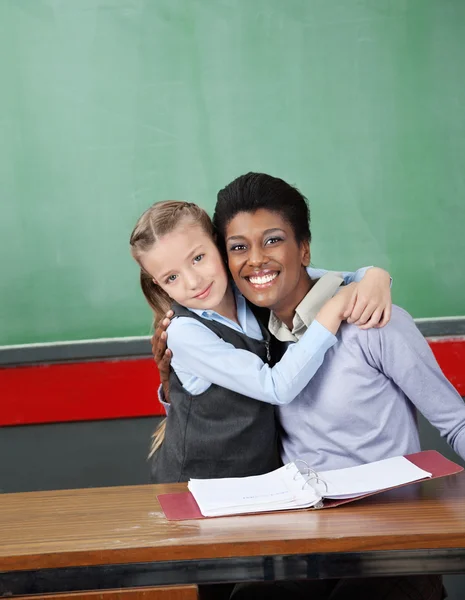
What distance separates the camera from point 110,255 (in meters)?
2.55

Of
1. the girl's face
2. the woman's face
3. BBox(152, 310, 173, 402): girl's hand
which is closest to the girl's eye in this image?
the woman's face

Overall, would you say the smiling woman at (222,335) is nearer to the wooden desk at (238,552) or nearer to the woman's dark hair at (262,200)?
the woman's dark hair at (262,200)

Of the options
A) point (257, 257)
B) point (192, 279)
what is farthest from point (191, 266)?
point (257, 257)

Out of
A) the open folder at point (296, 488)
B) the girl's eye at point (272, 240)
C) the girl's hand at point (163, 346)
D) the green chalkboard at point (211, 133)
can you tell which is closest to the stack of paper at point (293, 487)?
the open folder at point (296, 488)

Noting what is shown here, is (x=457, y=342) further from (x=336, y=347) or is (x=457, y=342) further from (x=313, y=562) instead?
(x=313, y=562)

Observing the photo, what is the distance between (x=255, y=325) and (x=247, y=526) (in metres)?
0.67

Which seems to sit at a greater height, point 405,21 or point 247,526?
point 405,21

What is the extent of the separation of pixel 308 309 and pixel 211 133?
3.43 feet

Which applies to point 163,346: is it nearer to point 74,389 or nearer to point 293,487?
point 293,487

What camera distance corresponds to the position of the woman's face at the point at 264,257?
1.67 meters

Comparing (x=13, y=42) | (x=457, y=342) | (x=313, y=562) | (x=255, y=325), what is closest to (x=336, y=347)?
(x=255, y=325)

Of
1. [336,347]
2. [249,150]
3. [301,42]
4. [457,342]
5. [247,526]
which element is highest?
[301,42]

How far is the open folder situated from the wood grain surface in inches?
0.9

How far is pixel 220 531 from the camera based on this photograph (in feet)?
3.92
